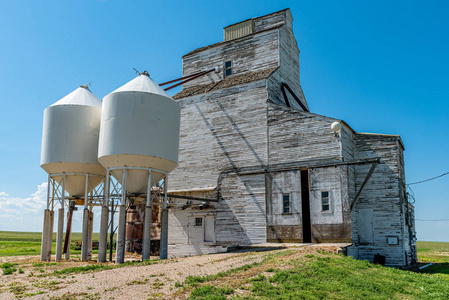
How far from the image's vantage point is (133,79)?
76.2ft

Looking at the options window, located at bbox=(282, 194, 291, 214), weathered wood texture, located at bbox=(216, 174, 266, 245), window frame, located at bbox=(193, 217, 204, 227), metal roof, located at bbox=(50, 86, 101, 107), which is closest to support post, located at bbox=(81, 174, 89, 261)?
metal roof, located at bbox=(50, 86, 101, 107)

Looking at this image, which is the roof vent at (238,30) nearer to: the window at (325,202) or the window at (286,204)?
the window at (286,204)

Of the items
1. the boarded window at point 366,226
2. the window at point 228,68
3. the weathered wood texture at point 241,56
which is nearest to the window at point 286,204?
the boarded window at point 366,226

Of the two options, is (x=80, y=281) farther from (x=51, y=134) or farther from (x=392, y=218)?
(x=392, y=218)

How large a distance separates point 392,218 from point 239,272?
1239cm

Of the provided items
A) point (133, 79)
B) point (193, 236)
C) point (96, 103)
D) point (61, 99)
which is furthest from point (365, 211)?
point (61, 99)

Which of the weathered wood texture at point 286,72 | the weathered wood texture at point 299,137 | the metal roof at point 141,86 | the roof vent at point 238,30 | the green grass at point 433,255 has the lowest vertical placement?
the green grass at point 433,255

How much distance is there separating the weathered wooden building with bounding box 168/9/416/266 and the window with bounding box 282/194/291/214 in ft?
0.19

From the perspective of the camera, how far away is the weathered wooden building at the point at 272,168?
72.7 feet

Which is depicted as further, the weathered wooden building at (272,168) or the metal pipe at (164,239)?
the weathered wooden building at (272,168)

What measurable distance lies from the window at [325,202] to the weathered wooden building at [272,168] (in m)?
0.05

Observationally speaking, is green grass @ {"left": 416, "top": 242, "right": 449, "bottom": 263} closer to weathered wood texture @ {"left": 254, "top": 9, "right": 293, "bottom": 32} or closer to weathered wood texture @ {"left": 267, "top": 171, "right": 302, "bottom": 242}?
weathered wood texture @ {"left": 267, "top": 171, "right": 302, "bottom": 242}

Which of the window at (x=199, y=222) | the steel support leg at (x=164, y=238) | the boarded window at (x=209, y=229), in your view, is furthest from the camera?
the window at (x=199, y=222)

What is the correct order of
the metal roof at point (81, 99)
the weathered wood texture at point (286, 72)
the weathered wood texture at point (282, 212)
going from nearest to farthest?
the weathered wood texture at point (282, 212), the metal roof at point (81, 99), the weathered wood texture at point (286, 72)
